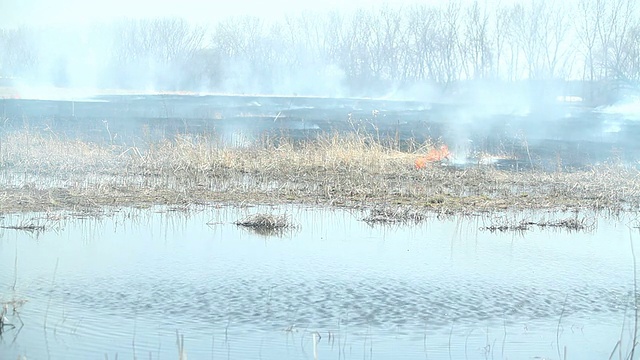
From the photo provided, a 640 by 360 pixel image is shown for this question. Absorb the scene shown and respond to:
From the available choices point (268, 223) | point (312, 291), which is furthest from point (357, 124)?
point (312, 291)

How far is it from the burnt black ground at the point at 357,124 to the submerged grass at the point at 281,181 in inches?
104

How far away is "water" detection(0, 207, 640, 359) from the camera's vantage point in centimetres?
766

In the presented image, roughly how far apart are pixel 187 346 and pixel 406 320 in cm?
224

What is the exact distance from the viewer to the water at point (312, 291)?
7660 mm

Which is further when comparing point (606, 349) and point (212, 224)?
point (212, 224)

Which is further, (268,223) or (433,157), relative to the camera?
(433,157)

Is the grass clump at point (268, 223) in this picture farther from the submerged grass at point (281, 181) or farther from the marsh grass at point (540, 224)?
the marsh grass at point (540, 224)

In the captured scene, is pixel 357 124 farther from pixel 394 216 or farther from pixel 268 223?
pixel 268 223

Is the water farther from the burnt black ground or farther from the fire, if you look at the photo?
the burnt black ground

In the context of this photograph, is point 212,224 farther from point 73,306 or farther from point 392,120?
point 392,120

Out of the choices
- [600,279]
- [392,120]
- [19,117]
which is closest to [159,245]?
[600,279]

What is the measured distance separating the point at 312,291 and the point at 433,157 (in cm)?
1429

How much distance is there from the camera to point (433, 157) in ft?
76.4

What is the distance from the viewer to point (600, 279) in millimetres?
10570
